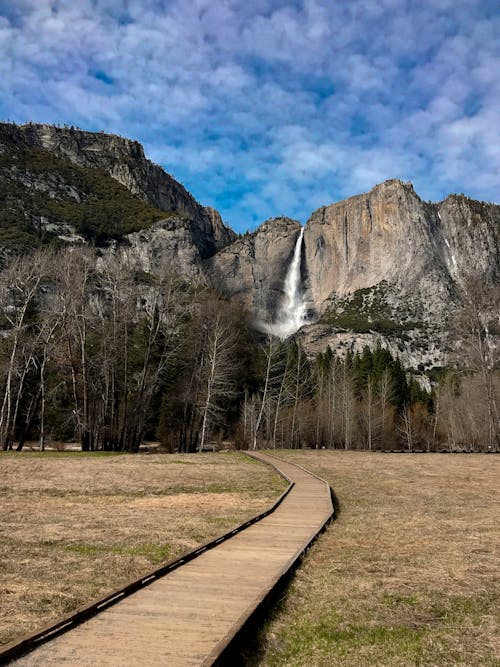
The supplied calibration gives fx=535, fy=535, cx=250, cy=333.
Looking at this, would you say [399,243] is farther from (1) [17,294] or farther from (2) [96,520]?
(2) [96,520]

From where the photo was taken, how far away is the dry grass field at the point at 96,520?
6.88m

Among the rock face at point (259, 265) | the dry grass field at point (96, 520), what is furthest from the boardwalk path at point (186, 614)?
the rock face at point (259, 265)

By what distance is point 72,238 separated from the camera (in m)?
124

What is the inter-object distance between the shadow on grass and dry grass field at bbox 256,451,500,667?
4 cm

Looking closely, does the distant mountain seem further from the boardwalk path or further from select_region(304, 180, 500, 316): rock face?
the boardwalk path

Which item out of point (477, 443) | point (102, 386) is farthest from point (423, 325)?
point (102, 386)

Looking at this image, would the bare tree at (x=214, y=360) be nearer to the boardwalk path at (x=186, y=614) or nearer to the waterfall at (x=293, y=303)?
the boardwalk path at (x=186, y=614)

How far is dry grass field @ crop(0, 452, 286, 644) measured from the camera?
688cm

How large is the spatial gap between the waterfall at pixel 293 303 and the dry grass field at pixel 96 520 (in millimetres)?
147745

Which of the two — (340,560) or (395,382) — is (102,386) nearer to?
(340,560)

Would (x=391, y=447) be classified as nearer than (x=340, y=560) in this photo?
No

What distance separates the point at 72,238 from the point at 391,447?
86.0 metres

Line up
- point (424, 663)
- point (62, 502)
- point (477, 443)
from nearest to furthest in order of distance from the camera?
point (424, 663), point (62, 502), point (477, 443)

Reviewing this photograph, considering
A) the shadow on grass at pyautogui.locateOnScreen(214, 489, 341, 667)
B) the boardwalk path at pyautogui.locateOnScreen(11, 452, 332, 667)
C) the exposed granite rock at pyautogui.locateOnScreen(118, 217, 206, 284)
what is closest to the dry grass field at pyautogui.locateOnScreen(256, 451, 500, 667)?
the shadow on grass at pyautogui.locateOnScreen(214, 489, 341, 667)
